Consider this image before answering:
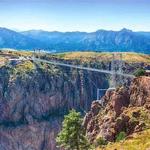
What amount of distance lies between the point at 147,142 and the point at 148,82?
65.0 metres

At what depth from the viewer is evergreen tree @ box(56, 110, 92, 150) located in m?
90.0

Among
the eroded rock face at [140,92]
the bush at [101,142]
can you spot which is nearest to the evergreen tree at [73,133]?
the bush at [101,142]

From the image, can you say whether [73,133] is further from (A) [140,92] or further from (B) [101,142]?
(A) [140,92]

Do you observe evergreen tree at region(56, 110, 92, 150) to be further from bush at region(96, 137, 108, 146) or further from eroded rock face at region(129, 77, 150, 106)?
eroded rock face at region(129, 77, 150, 106)

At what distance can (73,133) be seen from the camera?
89750 millimetres

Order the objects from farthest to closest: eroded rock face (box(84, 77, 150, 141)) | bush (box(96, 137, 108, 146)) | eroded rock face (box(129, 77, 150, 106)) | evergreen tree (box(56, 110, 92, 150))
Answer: eroded rock face (box(129, 77, 150, 106))
eroded rock face (box(84, 77, 150, 141))
bush (box(96, 137, 108, 146))
evergreen tree (box(56, 110, 92, 150))

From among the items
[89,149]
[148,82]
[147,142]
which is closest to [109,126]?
[148,82]

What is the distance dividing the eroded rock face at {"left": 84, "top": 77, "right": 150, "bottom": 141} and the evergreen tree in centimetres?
3081

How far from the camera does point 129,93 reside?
156 meters

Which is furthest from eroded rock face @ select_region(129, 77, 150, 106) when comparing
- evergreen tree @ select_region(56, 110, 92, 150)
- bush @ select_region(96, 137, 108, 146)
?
evergreen tree @ select_region(56, 110, 92, 150)

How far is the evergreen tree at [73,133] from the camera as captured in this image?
90.0 m

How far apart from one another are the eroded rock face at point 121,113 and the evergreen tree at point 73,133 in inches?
1213

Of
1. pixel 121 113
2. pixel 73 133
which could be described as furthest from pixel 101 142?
pixel 73 133

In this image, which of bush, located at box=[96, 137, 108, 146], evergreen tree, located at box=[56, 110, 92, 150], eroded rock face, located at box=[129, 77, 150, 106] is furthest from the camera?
eroded rock face, located at box=[129, 77, 150, 106]
